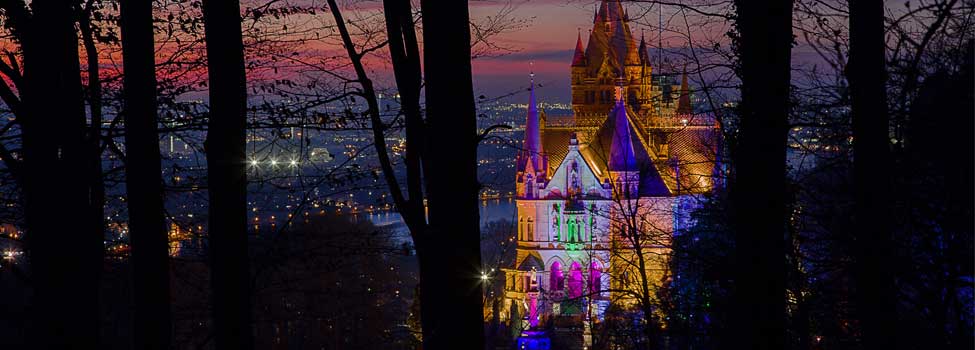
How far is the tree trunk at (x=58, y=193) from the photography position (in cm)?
1117

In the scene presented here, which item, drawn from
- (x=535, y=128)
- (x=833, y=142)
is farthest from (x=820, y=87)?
(x=535, y=128)

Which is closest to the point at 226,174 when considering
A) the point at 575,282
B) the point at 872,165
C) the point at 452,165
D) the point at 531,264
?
the point at 452,165

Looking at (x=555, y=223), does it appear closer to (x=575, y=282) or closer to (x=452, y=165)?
(x=575, y=282)

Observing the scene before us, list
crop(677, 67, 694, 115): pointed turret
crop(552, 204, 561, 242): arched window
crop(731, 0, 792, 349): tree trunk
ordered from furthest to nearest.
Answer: crop(552, 204, 561, 242): arched window
crop(677, 67, 694, 115): pointed turret
crop(731, 0, 792, 349): tree trunk

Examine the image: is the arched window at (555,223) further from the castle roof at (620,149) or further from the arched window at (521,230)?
the castle roof at (620,149)

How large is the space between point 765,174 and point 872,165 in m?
1.43

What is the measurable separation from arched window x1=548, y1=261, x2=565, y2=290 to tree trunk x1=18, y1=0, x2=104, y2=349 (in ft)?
251

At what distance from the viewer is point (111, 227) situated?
18719 mm

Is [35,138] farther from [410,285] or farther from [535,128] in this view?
[535,128]

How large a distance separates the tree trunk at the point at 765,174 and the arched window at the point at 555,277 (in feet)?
254

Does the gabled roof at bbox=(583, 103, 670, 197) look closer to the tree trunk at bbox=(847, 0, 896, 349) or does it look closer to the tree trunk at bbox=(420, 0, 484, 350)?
the tree trunk at bbox=(847, 0, 896, 349)

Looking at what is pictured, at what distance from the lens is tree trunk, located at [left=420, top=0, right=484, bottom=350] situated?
904 centimetres

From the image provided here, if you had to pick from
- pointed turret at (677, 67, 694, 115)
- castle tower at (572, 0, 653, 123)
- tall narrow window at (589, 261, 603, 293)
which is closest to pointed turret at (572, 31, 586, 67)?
castle tower at (572, 0, 653, 123)

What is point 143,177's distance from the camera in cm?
1220
